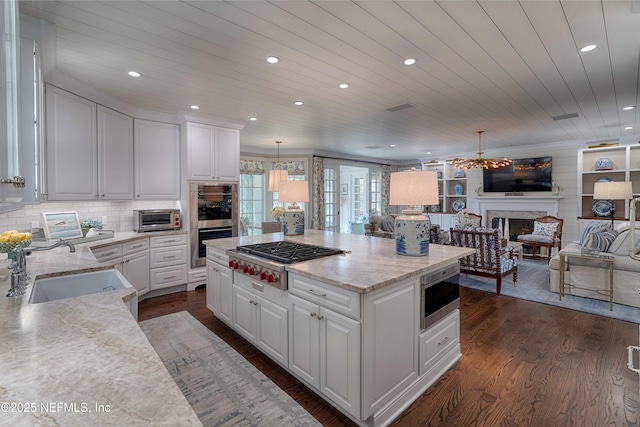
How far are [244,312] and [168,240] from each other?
215cm

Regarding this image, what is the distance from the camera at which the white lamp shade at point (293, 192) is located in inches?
140

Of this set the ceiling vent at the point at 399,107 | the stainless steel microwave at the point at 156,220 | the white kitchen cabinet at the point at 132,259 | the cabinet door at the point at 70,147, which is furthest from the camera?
the stainless steel microwave at the point at 156,220

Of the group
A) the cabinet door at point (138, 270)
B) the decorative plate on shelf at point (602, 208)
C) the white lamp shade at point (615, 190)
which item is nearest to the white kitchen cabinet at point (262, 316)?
the cabinet door at point (138, 270)

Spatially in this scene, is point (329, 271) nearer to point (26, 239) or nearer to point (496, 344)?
point (26, 239)

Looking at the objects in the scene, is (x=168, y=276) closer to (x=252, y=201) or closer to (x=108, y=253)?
(x=108, y=253)

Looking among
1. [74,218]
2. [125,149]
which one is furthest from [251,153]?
[74,218]

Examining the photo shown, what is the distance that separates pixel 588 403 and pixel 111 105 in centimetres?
523

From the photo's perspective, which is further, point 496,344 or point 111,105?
point 111,105

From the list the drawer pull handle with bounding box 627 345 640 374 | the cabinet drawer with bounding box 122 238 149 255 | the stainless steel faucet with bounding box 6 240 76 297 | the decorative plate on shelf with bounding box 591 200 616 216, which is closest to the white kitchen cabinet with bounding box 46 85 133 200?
the cabinet drawer with bounding box 122 238 149 255

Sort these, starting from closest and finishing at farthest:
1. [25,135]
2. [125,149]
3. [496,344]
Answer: [25,135], [496,344], [125,149]

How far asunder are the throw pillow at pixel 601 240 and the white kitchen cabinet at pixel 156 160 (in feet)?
18.8

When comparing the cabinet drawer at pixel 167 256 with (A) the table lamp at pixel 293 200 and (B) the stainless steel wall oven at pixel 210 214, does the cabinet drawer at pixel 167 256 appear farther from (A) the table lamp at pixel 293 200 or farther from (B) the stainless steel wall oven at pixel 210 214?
(A) the table lamp at pixel 293 200

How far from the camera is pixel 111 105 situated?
366 cm

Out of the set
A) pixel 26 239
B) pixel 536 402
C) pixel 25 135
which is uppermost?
pixel 25 135
